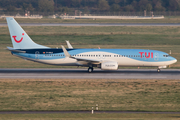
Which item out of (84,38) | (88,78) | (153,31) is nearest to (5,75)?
(88,78)

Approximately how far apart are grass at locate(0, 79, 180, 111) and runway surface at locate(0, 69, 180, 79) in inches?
114

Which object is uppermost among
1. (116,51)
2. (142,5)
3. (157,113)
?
(142,5)

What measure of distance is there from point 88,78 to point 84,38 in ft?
156

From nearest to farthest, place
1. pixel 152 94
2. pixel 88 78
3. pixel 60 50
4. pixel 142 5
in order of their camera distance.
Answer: pixel 152 94, pixel 88 78, pixel 60 50, pixel 142 5

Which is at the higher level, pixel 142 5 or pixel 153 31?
pixel 142 5

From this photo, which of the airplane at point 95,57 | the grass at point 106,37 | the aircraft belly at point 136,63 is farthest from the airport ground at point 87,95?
the grass at point 106,37

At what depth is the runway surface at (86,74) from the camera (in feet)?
134

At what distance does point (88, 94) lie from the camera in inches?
1230

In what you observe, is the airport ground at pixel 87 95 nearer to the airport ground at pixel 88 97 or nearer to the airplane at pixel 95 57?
the airport ground at pixel 88 97

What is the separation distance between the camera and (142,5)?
195 meters

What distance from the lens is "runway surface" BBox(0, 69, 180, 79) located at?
134ft

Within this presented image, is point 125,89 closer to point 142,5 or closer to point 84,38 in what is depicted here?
point 84,38

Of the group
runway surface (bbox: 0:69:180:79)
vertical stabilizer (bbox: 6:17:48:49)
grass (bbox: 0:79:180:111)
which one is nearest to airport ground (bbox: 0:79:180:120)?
grass (bbox: 0:79:180:111)

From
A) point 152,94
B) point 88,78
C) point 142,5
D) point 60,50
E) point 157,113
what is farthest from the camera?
point 142,5
